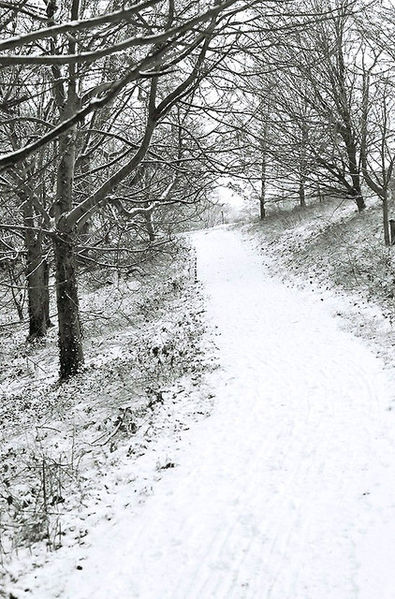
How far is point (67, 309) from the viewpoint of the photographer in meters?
9.24

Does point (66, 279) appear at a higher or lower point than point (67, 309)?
higher

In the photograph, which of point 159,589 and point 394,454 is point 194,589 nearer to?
point 159,589

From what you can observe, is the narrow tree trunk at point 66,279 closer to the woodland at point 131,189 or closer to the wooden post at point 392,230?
the woodland at point 131,189

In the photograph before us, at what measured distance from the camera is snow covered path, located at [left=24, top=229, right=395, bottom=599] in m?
3.53

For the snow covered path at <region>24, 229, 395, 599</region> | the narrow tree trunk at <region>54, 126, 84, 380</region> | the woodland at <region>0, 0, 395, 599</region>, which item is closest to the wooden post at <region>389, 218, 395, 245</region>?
the woodland at <region>0, 0, 395, 599</region>

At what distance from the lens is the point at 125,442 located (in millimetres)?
6109

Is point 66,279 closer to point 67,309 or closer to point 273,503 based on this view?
point 67,309

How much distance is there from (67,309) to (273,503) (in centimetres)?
617

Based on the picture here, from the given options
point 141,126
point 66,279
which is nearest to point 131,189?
point 141,126

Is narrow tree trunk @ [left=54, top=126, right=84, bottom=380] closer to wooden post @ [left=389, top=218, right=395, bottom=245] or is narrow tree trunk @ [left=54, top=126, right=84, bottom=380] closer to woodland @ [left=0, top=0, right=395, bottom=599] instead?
woodland @ [left=0, top=0, right=395, bottom=599]

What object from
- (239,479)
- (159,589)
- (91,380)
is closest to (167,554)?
(159,589)

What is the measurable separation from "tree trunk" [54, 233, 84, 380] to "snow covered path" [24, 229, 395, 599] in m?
3.25

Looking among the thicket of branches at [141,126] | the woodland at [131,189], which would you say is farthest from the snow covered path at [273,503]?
the thicket of branches at [141,126]

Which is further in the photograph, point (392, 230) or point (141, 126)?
point (392, 230)
